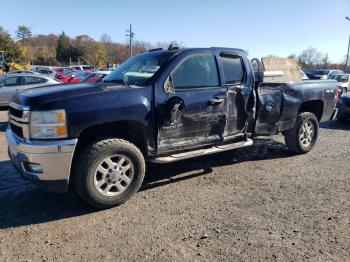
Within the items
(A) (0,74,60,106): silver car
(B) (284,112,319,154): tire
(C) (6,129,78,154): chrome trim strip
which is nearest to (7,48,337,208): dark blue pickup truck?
(C) (6,129,78,154): chrome trim strip

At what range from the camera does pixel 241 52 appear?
5.72m

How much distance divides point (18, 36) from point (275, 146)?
103 metres

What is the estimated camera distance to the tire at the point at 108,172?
13.2 feet

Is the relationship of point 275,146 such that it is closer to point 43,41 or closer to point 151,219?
point 151,219

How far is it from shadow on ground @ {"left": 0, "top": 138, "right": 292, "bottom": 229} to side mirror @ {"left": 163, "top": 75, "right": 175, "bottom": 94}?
1431 mm

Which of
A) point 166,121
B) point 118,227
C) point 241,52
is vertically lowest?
point 118,227

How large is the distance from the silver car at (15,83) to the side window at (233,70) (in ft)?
31.7

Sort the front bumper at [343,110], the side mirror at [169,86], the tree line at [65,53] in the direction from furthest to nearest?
the tree line at [65,53]
the front bumper at [343,110]
the side mirror at [169,86]

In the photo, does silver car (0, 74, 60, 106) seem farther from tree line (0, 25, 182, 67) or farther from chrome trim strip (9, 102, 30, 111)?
tree line (0, 25, 182, 67)

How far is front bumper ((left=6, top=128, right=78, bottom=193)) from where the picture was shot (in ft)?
12.4

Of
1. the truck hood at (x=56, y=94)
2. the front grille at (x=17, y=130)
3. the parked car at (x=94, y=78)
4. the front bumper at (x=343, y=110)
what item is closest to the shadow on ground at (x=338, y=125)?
the front bumper at (x=343, y=110)

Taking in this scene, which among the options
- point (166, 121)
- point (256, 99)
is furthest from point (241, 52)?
point (166, 121)

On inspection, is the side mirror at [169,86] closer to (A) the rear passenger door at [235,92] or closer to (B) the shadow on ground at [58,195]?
(A) the rear passenger door at [235,92]

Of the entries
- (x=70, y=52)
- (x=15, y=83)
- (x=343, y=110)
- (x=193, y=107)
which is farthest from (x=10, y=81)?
(x=70, y=52)
